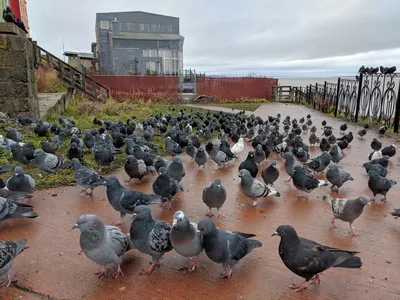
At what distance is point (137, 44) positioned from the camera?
106 feet

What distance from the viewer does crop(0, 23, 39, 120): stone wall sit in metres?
8.52

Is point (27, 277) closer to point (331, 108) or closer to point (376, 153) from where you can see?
point (376, 153)

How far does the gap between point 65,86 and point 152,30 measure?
2018 centimetres

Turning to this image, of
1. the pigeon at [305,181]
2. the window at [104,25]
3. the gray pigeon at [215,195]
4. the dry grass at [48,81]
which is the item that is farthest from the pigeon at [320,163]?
the window at [104,25]

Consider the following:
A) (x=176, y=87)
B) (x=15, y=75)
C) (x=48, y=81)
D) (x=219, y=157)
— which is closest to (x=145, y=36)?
(x=176, y=87)

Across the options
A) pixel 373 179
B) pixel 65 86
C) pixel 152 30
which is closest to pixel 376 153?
pixel 373 179

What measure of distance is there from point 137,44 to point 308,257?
108 feet

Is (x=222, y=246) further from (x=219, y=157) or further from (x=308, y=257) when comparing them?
(x=219, y=157)

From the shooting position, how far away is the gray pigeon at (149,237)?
2.96 meters

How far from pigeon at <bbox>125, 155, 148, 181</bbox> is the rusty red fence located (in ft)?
58.1

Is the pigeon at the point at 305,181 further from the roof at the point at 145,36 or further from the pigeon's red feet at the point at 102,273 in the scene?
the roof at the point at 145,36

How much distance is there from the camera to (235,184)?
561cm

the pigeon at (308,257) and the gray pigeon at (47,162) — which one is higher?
the gray pigeon at (47,162)

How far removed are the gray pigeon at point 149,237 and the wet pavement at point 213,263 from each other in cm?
20
